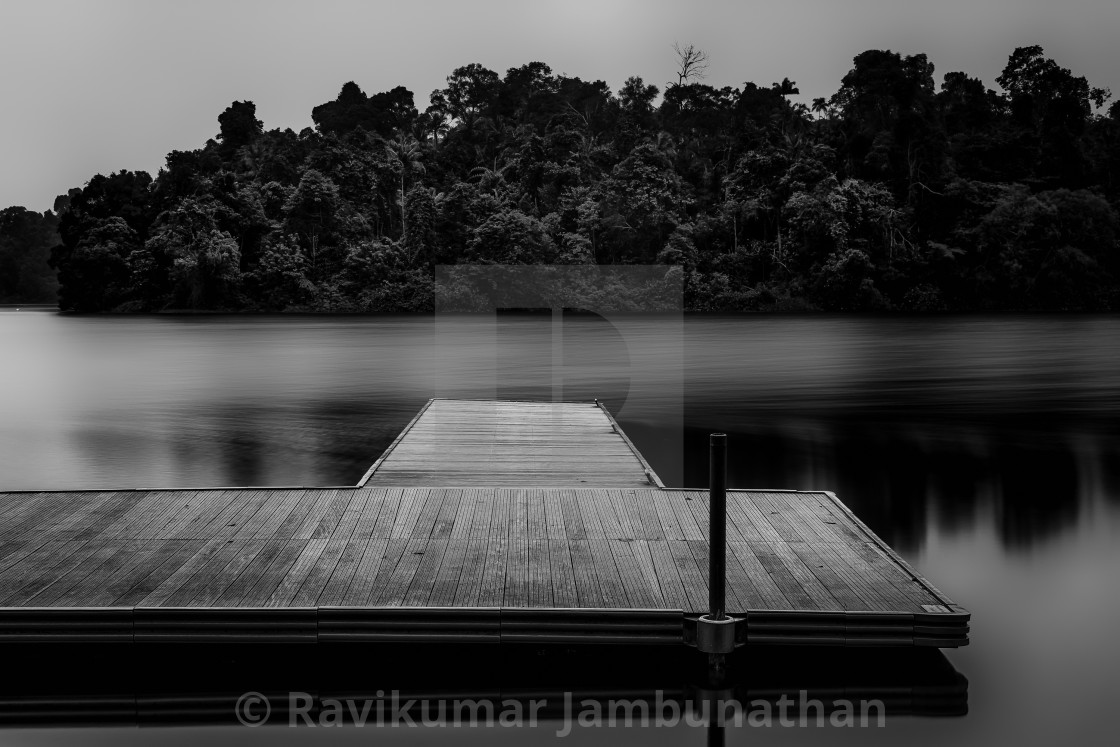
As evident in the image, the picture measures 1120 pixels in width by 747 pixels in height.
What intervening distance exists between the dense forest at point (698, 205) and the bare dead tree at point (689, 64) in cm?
15

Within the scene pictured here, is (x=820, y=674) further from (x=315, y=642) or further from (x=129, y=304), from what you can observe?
(x=129, y=304)

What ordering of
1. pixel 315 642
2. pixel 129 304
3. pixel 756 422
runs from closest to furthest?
pixel 315 642
pixel 756 422
pixel 129 304

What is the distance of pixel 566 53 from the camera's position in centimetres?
6838

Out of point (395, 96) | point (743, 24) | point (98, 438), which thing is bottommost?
point (98, 438)

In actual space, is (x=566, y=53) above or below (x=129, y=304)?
above

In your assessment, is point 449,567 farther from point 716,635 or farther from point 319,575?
point 716,635

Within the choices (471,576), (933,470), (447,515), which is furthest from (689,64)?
(471,576)

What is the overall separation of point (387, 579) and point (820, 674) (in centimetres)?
155

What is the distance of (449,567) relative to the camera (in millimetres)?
4109

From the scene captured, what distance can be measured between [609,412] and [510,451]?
16.8 feet

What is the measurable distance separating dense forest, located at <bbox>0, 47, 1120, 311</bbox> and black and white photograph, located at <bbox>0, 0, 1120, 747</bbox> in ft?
0.56

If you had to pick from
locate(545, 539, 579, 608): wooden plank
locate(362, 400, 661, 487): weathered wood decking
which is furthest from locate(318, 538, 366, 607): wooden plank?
locate(362, 400, 661, 487): weathered wood decking

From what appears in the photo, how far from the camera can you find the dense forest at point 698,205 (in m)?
41.6

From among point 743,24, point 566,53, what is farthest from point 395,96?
point 743,24
